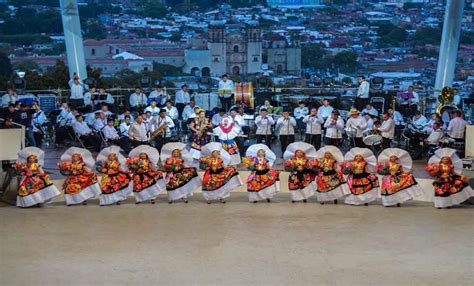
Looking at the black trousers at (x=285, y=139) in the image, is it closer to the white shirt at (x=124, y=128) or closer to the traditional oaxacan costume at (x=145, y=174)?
the white shirt at (x=124, y=128)

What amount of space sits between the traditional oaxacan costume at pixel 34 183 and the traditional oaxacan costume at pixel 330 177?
4.20 m

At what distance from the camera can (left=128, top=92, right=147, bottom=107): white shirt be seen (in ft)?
82.4

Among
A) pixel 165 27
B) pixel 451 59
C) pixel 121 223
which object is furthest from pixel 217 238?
pixel 165 27

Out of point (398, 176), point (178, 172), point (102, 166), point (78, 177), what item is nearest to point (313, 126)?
point (398, 176)

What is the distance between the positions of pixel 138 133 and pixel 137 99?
8.13 ft

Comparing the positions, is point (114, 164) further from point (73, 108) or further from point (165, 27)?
point (165, 27)

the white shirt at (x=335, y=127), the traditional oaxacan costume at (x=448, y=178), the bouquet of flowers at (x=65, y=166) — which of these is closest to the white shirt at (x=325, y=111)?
the white shirt at (x=335, y=127)

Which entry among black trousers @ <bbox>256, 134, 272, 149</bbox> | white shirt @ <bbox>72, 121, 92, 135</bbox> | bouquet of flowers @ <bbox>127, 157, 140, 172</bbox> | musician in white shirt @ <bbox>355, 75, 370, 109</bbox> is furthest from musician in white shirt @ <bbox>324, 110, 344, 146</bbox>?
bouquet of flowers @ <bbox>127, 157, 140, 172</bbox>

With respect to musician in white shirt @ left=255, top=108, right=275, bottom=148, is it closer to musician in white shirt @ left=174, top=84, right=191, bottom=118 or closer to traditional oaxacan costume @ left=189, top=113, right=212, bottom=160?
traditional oaxacan costume @ left=189, top=113, right=212, bottom=160

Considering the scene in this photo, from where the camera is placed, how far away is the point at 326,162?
19266mm

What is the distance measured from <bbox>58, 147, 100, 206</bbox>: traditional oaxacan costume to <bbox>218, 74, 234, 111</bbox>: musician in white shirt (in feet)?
21.6

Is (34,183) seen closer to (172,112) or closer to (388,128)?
(172,112)

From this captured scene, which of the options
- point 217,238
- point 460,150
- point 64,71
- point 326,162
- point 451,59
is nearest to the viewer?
point 217,238

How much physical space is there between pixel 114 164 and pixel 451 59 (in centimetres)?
1089
